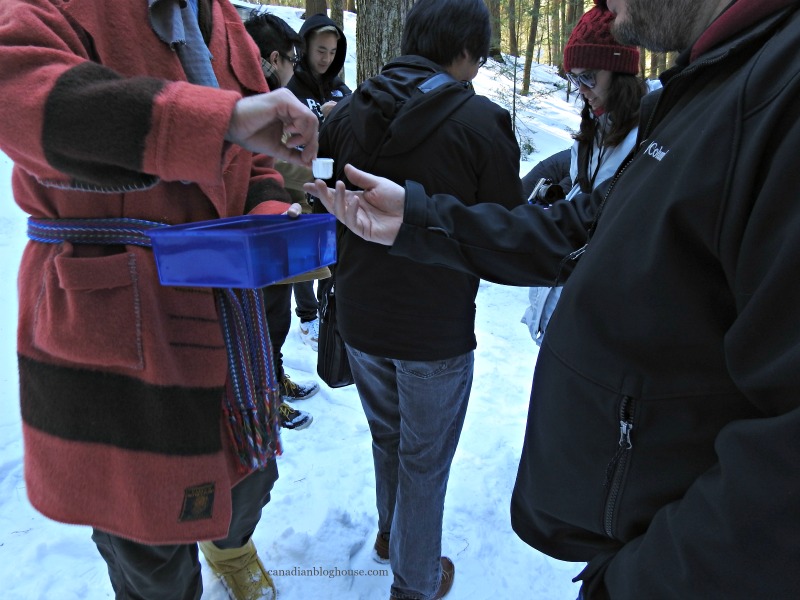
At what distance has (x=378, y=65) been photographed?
141 inches

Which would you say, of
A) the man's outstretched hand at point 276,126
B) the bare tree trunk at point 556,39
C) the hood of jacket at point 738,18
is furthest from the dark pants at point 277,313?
the bare tree trunk at point 556,39

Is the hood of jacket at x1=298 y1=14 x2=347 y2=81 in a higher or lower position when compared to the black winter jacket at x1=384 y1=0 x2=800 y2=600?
higher

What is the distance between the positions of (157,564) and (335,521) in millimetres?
1281

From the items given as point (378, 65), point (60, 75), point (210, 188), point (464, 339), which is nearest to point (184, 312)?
point (210, 188)

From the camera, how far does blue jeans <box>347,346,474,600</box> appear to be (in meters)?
1.89

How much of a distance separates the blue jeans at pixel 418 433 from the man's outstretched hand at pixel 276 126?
91 centimetres

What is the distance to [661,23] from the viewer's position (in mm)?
1100

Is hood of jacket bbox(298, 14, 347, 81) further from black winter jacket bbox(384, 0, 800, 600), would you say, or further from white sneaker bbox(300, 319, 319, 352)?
black winter jacket bbox(384, 0, 800, 600)

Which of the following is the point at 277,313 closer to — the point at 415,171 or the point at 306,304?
the point at 306,304

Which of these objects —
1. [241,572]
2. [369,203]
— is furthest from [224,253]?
[241,572]

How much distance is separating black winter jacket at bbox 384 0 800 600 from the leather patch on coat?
0.80 metres

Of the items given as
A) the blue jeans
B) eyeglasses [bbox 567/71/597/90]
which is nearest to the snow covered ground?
the blue jeans

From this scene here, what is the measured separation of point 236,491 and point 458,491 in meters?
1.53

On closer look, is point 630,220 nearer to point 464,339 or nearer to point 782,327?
point 782,327
